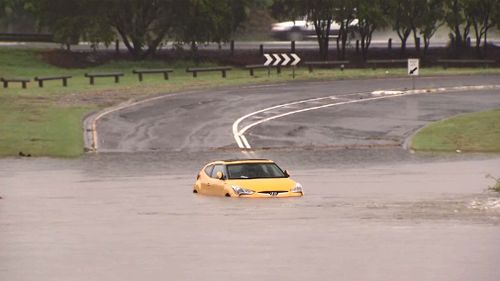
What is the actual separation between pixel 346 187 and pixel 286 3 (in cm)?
6719

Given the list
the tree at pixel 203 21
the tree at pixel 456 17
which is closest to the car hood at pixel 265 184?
the tree at pixel 203 21

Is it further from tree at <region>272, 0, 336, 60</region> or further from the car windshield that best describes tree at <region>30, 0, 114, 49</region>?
the car windshield

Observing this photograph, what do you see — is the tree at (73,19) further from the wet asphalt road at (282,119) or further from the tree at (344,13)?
the wet asphalt road at (282,119)

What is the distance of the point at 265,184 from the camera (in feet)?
137

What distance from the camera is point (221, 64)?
108250mm

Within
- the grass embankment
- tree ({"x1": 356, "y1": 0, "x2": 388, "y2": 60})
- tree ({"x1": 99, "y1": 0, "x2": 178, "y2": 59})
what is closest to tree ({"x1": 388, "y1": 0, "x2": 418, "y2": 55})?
tree ({"x1": 356, "y1": 0, "x2": 388, "y2": 60})

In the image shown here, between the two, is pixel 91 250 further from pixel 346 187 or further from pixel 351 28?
pixel 351 28

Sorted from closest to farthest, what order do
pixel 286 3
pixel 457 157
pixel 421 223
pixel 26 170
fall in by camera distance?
pixel 421 223 → pixel 26 170 → pixel 457 157 → pixel 286 3

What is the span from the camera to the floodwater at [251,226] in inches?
1101

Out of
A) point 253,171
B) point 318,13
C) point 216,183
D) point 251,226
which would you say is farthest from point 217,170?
point 318,13

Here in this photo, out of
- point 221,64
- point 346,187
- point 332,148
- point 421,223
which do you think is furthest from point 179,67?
point 421,223

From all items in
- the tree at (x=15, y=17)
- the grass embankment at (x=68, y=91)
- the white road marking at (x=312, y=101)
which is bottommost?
the white road marking at (x=312, y=101)

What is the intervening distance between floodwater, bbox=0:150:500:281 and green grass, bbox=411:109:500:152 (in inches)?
264

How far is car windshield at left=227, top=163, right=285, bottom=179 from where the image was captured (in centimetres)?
4275
